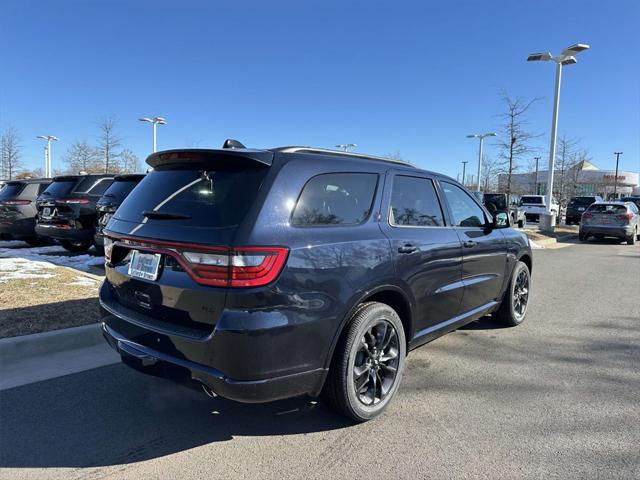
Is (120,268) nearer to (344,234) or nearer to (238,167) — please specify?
(238,167)

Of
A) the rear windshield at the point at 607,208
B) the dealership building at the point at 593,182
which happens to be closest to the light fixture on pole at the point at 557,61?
the rear windshield at the point at 607,208

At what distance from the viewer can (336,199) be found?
3.16 m

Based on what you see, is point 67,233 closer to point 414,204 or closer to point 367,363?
point 414,204

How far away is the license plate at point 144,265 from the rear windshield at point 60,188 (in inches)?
290

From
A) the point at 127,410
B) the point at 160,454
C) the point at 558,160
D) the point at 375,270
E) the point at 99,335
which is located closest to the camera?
the point at 160,454

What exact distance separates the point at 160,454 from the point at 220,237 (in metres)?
1.41

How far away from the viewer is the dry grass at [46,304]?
4699 mm

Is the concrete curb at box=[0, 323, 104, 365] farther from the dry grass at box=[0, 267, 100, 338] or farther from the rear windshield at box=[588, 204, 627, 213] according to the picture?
the rear windshield at box=[588, 204, 627, 213]

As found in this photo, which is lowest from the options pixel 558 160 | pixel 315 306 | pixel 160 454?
pixel 160 454

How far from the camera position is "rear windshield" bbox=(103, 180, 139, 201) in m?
8.12

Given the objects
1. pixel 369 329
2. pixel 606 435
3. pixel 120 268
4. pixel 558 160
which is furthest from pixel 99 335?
pixel 558 160

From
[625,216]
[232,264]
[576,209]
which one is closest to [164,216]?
[232,264]

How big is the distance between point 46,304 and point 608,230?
18.0 metres

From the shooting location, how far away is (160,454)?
2.86 metres
